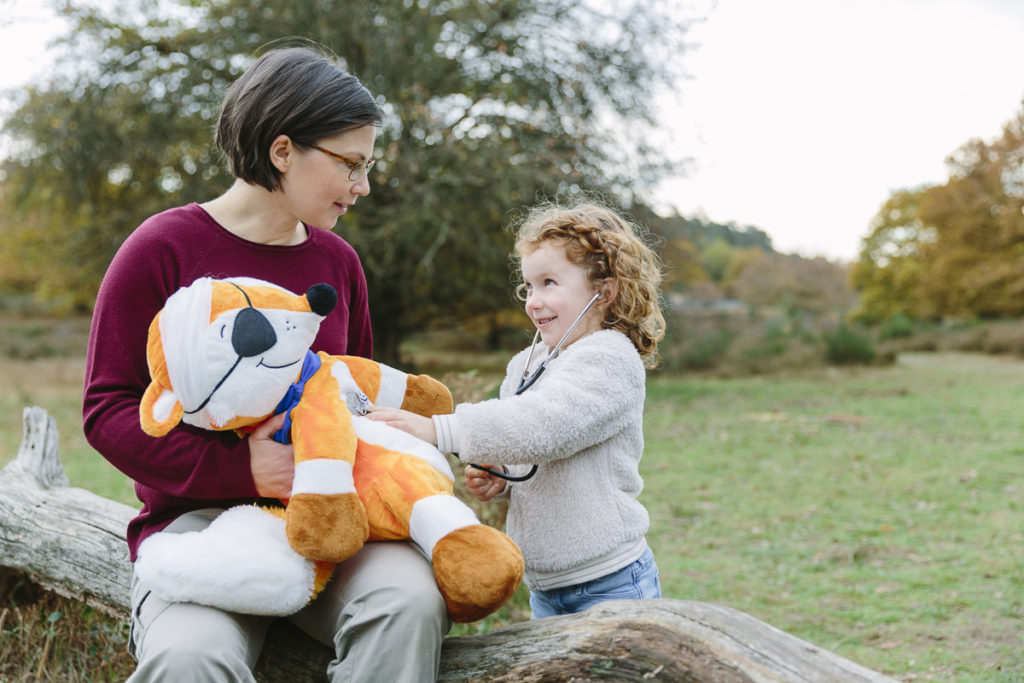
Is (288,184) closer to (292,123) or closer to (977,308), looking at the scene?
(292,123)

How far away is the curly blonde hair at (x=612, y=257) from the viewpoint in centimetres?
217

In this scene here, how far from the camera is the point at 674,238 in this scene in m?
11.9

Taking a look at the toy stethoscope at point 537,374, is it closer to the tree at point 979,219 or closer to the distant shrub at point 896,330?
the distant shrub at point 896,330

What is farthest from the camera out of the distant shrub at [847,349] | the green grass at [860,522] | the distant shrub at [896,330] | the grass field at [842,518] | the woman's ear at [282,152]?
the distant shrub at [896,330]

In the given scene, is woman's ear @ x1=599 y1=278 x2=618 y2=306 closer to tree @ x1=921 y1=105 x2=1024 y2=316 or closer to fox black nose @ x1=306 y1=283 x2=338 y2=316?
fox black nose @ x1=306 y1=283 x2=338 y2=316

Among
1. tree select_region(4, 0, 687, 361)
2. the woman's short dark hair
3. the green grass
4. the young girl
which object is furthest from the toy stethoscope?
tree select_region(4, 0, 687, 361)

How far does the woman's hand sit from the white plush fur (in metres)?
0.08

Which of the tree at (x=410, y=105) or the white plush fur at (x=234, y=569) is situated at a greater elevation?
the tree at (x=410, y=105)

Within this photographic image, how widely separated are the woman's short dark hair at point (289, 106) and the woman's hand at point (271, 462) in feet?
2.23

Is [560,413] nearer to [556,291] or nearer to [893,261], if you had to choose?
[556,291]

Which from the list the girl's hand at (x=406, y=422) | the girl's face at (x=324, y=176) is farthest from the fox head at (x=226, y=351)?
the girl's face at (x=324, y=176)

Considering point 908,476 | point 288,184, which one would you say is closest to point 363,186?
point 288,184

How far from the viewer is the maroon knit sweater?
183 centimetres

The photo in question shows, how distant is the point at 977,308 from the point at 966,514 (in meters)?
23.4
